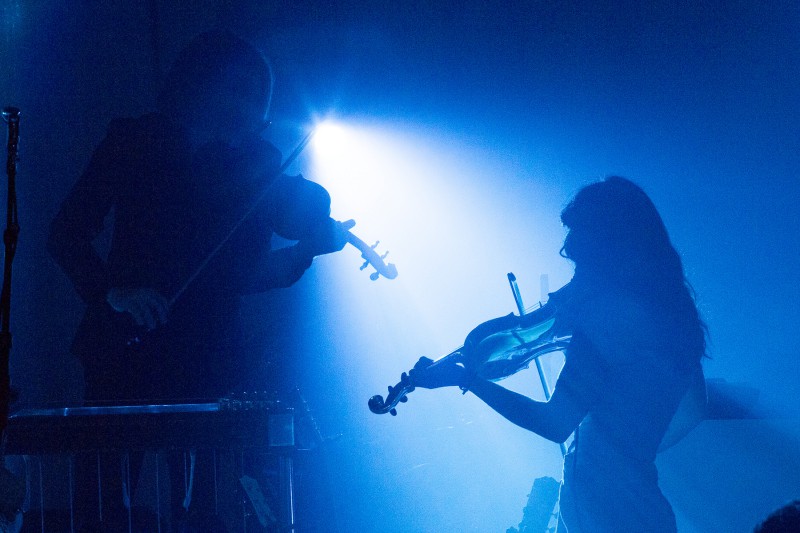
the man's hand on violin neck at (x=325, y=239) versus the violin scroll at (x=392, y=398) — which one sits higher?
the man's hand on violin neck at (x=325, y=239)

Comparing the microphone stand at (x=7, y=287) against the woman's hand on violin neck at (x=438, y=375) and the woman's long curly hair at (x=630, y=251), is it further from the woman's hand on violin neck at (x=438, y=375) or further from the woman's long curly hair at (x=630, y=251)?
the woman's long curly hair at (x=630, y=251)

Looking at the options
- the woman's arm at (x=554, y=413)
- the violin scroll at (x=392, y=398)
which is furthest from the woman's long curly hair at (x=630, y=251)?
the violin scroll at (x=392, y=398)

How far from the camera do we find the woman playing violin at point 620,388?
5.68 feet

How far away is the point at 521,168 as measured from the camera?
13.1 feet

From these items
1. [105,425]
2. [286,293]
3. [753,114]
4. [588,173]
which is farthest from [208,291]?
[753,114]

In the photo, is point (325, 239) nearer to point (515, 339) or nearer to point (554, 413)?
point (515, 339)

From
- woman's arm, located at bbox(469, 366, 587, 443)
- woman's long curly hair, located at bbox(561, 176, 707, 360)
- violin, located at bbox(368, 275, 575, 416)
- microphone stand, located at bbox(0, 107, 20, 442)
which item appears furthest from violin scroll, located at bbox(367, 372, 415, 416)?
microphone stand, located at bbox(0, 107, 20, 442)

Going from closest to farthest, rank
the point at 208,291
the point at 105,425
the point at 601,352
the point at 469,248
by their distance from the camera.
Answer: the point at 105,425, the point at 601,352, the point at 208,291, the point at 469,248

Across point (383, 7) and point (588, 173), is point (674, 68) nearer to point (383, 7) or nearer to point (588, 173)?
point (588, 173)

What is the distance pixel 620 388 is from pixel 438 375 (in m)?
0.45

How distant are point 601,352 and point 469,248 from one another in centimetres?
219

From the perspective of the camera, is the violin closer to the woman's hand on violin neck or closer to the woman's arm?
the woman's hand on violin neck

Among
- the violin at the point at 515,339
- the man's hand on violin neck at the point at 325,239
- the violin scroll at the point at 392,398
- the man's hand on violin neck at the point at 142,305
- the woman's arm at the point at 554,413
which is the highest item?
the man's hand on violin neck at the point at 325,239

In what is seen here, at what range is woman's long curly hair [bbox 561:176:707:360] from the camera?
73.6 inches
